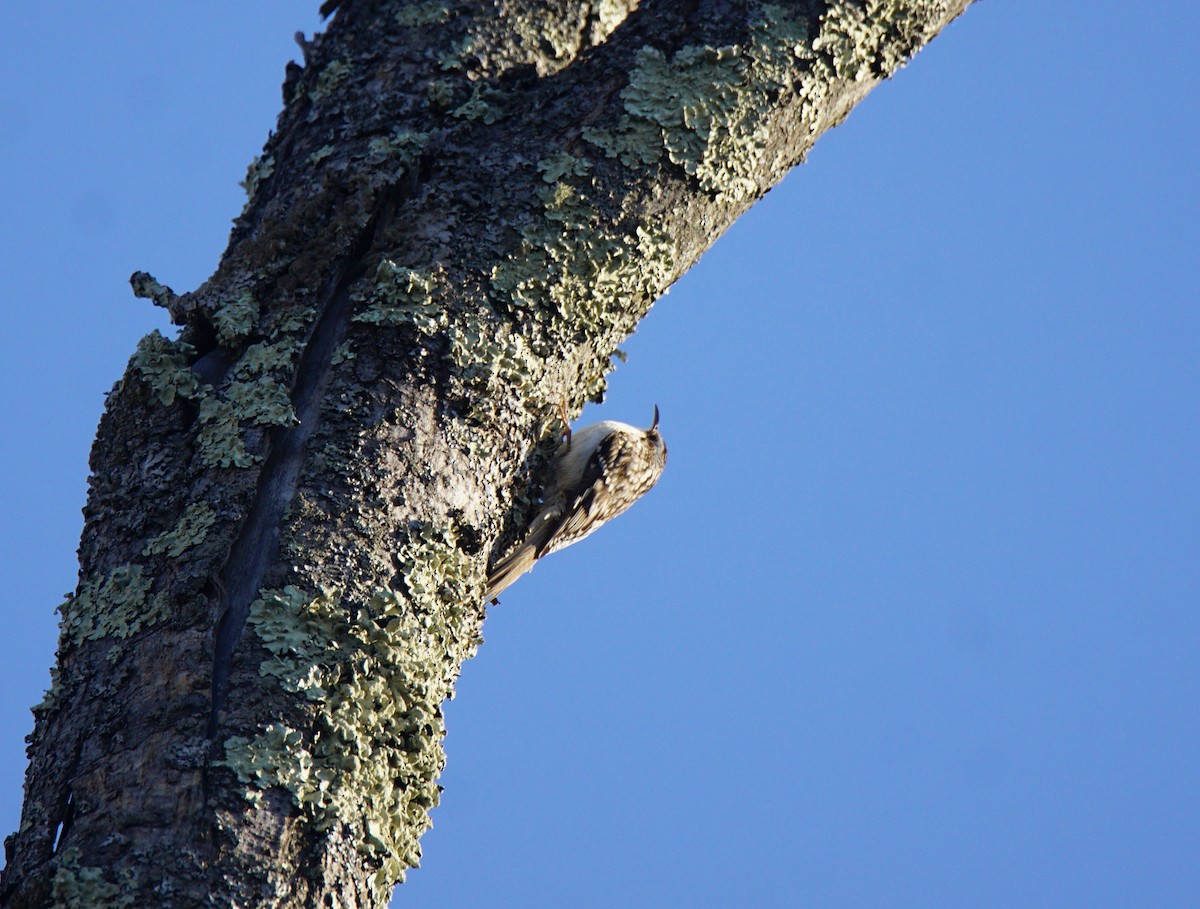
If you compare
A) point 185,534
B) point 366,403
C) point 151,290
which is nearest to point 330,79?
point 151,290

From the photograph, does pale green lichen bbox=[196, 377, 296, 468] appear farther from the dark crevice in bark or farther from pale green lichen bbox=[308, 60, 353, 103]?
pale green lichen bbox=[308, 60, 353, 103]

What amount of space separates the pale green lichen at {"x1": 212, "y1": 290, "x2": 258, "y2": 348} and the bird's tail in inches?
42.4

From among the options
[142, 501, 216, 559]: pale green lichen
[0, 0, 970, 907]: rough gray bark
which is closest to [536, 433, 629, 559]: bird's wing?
[0, 0, 970, 907]: rough gray bark

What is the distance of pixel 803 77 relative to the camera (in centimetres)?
202

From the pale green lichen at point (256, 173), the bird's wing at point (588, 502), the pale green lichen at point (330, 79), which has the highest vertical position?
the bird's wing at point (588, 502)

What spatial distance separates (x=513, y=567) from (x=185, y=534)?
172 centimetres

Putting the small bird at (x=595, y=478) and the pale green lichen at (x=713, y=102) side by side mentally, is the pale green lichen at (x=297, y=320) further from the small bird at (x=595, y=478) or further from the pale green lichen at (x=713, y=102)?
the small bird at (x=595, y=478)

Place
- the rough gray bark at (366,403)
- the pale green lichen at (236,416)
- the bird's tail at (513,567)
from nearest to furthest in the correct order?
the rough gray bark at (366,403) < the pale green lichen at (236,416) < the bird's tail at (513,567)

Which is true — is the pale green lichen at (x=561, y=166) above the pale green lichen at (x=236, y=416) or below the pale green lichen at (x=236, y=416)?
above

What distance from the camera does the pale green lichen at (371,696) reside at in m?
1.43

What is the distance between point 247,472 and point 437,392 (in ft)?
1.00

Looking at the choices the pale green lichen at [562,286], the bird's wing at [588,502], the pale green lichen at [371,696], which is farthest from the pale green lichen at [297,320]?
the bird's wing at [588,502]

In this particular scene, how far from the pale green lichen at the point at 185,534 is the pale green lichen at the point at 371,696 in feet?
0.46

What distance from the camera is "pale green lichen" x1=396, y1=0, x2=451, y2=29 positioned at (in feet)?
7.07
